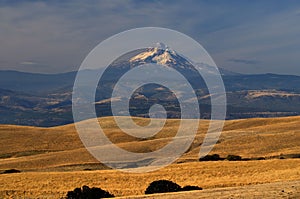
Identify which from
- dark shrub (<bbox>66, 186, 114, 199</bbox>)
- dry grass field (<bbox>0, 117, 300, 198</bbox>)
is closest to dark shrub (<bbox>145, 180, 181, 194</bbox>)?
dry grass field (<bbox>0, 117, 300, 198</bbox>)

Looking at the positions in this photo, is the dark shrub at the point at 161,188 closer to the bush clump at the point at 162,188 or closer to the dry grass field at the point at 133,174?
the bush clump at the point at 162,188

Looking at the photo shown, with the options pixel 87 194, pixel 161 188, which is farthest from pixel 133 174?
pixel 87 194

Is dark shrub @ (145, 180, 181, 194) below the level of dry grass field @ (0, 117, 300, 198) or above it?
below

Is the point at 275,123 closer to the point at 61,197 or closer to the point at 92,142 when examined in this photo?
the point at 92,142

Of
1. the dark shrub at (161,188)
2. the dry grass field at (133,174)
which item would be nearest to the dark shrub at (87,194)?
the dry grass field at (133,174)

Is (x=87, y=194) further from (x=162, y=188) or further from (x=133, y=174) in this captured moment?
(x=133, y=174)

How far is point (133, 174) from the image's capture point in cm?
4953

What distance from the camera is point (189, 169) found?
159ft

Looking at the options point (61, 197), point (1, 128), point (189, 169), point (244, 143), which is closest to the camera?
point (61, 197)

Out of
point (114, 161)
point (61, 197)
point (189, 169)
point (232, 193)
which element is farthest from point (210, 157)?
point (232, 193)

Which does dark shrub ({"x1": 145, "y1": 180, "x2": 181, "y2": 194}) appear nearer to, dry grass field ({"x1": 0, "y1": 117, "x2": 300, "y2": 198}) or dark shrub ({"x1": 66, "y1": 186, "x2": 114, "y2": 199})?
dry grass field ({"x1": 0, "y1": 117, "x2": 300, "y2": 198})

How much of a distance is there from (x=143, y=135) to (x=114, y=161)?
119 ft

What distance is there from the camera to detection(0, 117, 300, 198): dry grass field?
1578 inches

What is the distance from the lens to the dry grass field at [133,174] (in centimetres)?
4009
